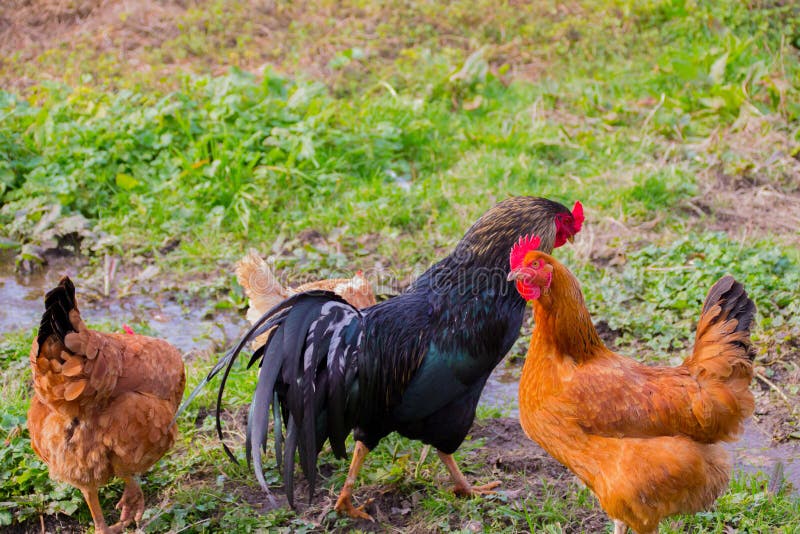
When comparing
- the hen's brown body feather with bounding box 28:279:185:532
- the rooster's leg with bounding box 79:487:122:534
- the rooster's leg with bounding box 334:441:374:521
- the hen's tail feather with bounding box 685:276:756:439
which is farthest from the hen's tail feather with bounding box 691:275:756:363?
the rooster's leg with bounding box 79:487:122:534

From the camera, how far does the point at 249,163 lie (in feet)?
23.0

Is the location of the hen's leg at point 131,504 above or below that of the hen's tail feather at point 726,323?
below

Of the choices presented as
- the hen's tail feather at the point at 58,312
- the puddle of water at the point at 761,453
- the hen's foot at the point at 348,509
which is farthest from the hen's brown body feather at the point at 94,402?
the puddle of water at the point at 761,453

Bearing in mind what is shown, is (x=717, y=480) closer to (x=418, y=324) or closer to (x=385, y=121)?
(x=418, y=324)

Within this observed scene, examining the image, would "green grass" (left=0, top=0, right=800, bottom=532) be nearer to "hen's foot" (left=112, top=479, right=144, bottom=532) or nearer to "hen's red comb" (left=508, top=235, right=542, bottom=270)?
"hen's foot" (left=112, top=479, right=144, bottom=532)

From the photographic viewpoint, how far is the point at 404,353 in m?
3.71

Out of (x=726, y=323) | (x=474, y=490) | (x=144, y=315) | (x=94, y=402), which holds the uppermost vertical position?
(x=726, y=323)

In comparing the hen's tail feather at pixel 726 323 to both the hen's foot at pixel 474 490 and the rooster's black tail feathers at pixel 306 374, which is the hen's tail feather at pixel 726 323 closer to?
the hen's foot at pixel 474 490

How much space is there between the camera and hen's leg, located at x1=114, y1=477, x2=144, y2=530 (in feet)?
12.5

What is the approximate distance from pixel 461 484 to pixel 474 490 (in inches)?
2.8

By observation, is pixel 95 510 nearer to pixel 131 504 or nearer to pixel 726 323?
pixel 131 504

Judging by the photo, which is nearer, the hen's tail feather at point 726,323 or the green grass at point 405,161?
the hen's tail feather at point 726,323

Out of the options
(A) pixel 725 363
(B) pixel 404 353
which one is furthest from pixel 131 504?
(A) pixel 725 363

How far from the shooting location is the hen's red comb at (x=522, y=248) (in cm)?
344
